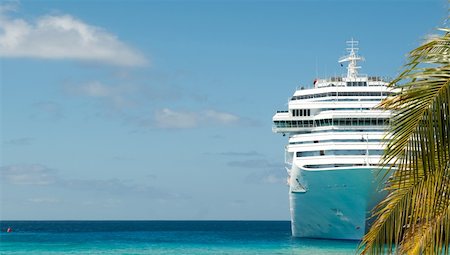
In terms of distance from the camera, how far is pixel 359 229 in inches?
1839

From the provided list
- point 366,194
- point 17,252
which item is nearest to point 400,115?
point 366,194

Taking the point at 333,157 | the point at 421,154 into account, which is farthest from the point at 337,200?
the point at 421,154

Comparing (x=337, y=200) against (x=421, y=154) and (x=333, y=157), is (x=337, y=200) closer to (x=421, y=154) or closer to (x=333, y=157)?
(x=333, y=157)

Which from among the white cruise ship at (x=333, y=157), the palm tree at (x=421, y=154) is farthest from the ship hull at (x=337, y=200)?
the palm tree at (x=421, y=154)

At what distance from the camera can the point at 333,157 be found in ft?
150

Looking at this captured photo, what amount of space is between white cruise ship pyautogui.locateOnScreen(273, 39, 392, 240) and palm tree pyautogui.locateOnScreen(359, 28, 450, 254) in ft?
117

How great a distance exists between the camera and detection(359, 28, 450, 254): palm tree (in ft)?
21.1

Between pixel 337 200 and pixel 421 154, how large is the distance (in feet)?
131

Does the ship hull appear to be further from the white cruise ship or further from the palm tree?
the palm tree

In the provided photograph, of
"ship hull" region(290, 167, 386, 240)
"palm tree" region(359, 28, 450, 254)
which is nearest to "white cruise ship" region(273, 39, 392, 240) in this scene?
"ship hull" region(290, 167, 386, 240)

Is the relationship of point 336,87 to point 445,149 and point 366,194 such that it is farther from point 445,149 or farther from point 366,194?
point 445,149

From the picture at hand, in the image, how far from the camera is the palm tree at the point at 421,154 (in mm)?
6426

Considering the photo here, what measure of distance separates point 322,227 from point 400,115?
42.6 meters

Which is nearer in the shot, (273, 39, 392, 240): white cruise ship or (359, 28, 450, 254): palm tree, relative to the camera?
(359, 28, 450, 254): palm tree
